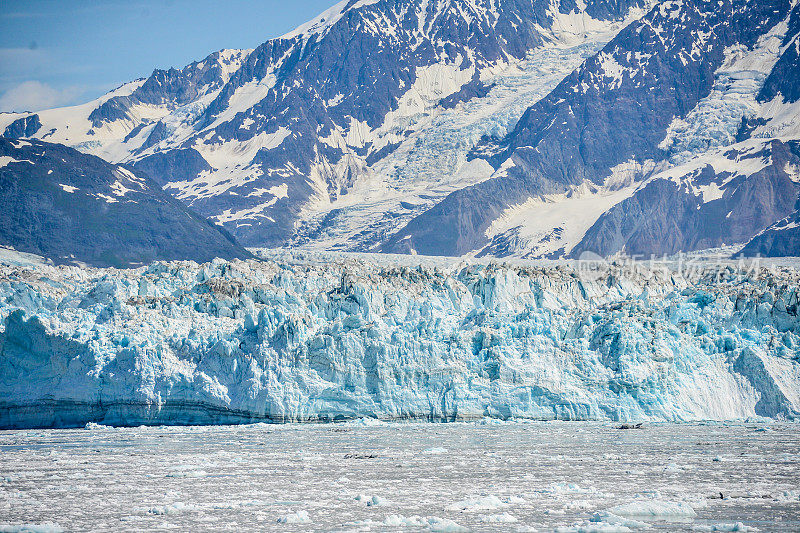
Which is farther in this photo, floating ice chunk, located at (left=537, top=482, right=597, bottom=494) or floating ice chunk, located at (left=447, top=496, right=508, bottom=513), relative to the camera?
floating ice chunk, located at (left=537, top=482, right=597, bottom=494)

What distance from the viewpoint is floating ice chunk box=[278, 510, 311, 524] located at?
33.8m

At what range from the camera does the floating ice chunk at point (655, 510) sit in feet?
113

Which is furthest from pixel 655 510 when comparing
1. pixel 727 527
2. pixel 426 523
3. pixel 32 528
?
pixel 32 528

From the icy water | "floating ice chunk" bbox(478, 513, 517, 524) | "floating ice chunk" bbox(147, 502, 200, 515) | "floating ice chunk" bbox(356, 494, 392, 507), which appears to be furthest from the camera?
"floating ice chunk" bbox(356, 494, 392, 507)

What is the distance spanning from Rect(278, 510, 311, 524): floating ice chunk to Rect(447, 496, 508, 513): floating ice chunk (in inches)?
184

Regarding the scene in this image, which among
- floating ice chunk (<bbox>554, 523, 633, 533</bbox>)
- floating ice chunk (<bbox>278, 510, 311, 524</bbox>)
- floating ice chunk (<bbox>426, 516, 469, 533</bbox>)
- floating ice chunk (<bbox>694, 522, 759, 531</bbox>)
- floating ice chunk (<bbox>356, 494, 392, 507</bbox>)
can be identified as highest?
floating ice chunk (<bbox>356, 494, 392, 507</bbox>)

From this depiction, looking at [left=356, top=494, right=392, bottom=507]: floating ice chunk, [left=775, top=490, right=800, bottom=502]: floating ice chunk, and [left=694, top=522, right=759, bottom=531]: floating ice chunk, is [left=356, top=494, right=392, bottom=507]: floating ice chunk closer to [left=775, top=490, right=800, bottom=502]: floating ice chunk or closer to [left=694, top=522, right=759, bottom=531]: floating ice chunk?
[left=694, top=522, right=759, bottom=531]: floating ice chunk

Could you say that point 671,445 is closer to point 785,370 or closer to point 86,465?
point 785,370

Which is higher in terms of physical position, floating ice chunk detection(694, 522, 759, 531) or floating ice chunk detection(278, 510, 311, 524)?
floating ice chunk detection(278, 510, 311, 524)

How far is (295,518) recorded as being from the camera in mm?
34156

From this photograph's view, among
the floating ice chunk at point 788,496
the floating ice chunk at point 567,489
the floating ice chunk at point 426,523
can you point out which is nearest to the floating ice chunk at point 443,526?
the floating ice chunk at point 426,523

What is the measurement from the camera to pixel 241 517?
114 feet

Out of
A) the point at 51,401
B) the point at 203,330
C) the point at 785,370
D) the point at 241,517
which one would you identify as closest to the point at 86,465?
the point at 241,517

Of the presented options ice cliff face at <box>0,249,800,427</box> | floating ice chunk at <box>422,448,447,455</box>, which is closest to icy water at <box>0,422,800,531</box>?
floating ice chunk at <box>422,448,447,455</box>
